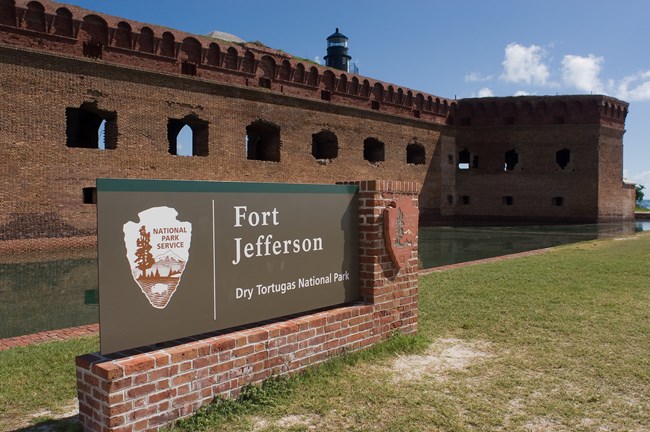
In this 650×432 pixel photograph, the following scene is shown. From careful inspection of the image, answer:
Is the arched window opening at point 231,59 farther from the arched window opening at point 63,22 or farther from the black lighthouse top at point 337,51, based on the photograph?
the black lighthouse top at point 337,51

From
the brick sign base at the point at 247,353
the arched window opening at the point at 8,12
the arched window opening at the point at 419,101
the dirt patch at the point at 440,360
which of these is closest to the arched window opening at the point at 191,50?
the arched window opening at the point at 8,12

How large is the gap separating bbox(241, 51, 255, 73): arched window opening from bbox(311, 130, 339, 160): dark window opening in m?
4.05

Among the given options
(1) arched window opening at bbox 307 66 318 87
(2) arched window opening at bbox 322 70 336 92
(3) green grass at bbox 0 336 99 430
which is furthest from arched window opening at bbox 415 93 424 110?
(3) green grass at bbox 0 336 99 430

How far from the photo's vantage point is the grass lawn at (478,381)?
3.20 meters

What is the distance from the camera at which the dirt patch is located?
4062mm

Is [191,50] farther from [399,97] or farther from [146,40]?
[399,97]

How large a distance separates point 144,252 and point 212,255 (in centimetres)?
49

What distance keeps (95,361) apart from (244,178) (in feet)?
51.5

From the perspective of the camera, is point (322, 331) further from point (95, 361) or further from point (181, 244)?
point (95, 361)

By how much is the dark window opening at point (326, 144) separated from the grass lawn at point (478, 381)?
52.8 feet

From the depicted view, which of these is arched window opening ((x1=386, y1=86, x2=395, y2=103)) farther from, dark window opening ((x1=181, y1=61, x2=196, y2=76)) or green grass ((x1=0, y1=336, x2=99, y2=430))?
green grass ((x1=0, y1=336, x2=99, y2=430))

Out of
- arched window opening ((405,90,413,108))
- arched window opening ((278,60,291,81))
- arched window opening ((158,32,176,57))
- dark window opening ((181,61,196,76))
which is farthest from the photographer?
arched window opening ((405,90,413,108))

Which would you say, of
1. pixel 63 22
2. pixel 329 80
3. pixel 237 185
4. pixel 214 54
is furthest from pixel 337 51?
pixel 237 185

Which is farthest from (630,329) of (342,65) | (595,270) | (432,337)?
(342,65)
